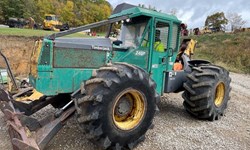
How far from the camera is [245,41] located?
89.5 feet

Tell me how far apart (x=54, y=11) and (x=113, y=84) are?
6509 cm

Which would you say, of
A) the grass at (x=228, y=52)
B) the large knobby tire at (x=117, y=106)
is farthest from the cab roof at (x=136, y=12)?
the grass at (x=228, y=52)

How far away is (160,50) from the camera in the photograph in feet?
17.2

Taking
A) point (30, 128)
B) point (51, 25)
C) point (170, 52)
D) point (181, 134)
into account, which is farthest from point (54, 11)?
point (30, 128)

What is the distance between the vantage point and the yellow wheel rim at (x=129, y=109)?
3861 millimetres

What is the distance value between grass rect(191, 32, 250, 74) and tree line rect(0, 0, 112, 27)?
30.7 meters

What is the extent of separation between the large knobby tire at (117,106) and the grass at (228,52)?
1788 cm

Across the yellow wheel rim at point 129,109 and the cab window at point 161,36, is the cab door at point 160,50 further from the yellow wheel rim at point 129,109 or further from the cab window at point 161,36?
the yellow wheel rim at point 129,109

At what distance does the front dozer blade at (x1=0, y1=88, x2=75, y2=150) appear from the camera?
3127 millimetres

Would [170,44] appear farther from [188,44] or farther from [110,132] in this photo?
[110,132]

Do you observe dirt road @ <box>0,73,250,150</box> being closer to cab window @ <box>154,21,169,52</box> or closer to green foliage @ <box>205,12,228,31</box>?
cab window @ <box>154,21,169,52</box>

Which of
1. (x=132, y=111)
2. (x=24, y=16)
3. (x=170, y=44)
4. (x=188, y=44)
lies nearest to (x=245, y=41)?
(x=188, y=44)

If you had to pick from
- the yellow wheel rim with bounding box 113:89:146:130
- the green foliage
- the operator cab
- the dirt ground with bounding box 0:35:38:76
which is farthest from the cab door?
the green foliage

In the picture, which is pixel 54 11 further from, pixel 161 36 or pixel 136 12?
pixel 136 12
